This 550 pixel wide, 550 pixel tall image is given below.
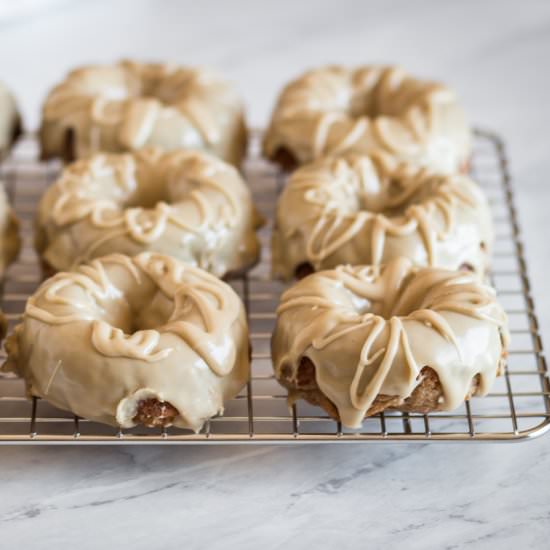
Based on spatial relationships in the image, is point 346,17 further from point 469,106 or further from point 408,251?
point 408,251

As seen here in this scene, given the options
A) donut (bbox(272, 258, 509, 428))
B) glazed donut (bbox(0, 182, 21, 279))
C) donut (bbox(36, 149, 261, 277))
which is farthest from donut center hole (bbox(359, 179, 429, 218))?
glazed donut (bbox(0, 182, 21, 279))

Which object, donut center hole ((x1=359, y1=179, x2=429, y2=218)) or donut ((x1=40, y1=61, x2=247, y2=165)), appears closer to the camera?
donut center hole ((x1=359, y1=179, x2=429, y2=218))

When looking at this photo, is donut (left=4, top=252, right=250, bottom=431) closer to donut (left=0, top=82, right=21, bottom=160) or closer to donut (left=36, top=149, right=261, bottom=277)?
donut (left=36, top=149, right=261, bottom=277)

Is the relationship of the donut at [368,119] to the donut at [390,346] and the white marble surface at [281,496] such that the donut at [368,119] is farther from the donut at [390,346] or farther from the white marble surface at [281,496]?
the donut at [390,346]

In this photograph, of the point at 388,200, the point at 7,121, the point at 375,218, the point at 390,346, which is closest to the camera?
the point at 390,346

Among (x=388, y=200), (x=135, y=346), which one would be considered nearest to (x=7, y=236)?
(x=135, y=346)

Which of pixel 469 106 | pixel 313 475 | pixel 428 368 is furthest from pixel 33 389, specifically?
pixel 469 106

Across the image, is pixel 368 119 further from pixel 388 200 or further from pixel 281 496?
pixel 281 496
